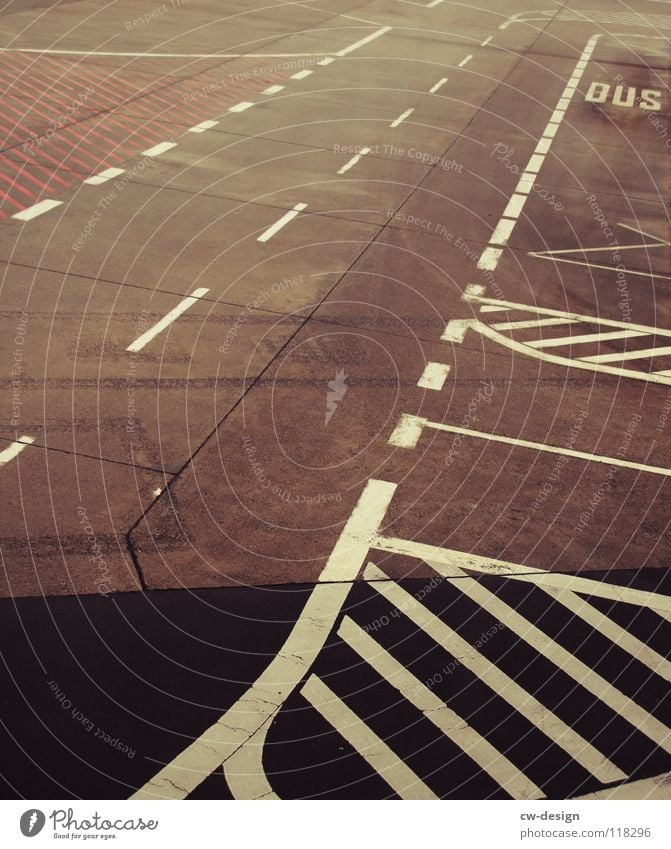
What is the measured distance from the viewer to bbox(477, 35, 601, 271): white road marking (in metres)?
18.7

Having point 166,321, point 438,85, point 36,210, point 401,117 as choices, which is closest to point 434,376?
point 166,321

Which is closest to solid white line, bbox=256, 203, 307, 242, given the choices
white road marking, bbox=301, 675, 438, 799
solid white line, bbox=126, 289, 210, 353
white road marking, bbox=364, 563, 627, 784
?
solid white line, bbox=126, 289, 210, 353

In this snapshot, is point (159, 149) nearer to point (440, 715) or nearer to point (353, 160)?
point (353, 160)

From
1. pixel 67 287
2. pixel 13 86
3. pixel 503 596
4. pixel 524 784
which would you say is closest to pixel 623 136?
pixel 13 86

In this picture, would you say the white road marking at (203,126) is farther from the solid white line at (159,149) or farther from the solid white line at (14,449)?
the solid white line at (14,449)

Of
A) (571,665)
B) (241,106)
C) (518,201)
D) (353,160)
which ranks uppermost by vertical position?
(241,106)

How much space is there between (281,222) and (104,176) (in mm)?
3846

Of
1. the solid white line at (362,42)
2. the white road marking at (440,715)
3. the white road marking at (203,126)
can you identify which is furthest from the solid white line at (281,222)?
the solid white line at (362,42)

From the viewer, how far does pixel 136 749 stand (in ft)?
26.0

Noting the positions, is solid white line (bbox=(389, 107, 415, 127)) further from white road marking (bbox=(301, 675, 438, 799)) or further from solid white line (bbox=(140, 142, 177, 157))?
white road marking (bbox=(301, 675, 438, 799))

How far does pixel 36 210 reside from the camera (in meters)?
18.0

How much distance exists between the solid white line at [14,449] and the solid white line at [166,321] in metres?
2.64

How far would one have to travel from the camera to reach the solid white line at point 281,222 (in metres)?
18.2
